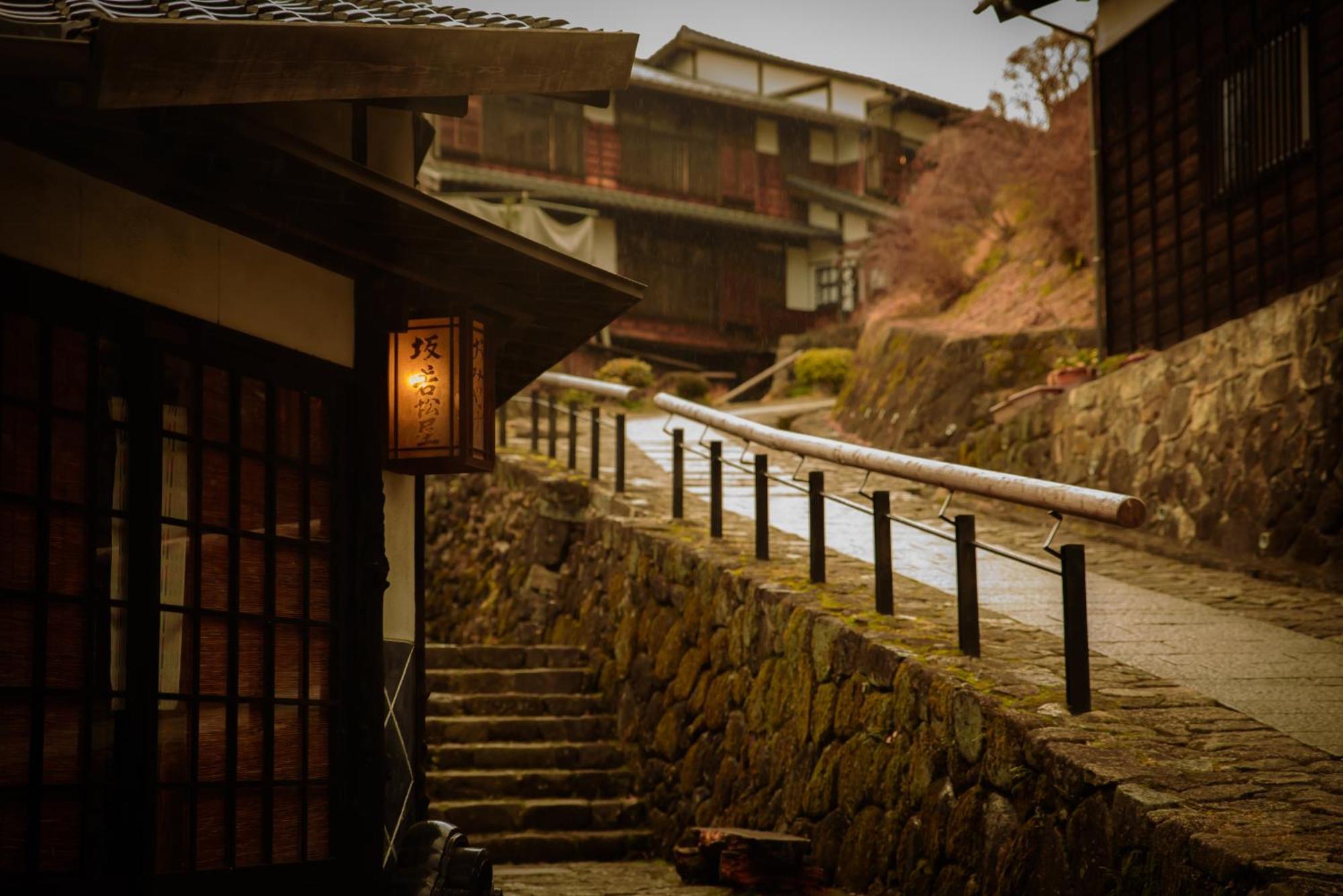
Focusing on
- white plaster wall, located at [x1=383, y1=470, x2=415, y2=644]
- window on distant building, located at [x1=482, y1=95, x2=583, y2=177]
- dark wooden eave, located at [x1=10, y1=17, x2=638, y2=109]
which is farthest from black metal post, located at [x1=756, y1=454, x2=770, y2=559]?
window on distant building, located at [x1=482, y1=95, x2=583, y2=177]

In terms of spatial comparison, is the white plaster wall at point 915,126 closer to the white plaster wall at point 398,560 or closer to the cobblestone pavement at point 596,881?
the cobblestone pavement at point 596,881

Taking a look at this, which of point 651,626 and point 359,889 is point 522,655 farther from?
point 359,889

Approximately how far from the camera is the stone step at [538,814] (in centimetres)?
1015

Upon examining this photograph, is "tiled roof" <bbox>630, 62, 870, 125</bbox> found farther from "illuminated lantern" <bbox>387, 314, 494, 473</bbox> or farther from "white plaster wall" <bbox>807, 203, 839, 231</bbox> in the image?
"illuminated lantern" <bbox>387, 314, 494, 473</bbox>

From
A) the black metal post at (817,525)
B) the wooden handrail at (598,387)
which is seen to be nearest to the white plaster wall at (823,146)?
the wooden handrail at (598,387)

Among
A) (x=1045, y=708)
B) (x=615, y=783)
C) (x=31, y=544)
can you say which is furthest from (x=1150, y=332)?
(x=31, y=544)

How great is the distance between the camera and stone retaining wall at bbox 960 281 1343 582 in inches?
428

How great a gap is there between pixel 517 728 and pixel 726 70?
2675 cm

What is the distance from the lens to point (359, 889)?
6262 millimetres

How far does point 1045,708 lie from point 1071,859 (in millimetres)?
982

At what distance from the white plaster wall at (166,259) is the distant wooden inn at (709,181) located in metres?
21.4

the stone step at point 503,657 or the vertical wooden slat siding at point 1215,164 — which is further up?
the vertical wooden slat siding at point 1215,164

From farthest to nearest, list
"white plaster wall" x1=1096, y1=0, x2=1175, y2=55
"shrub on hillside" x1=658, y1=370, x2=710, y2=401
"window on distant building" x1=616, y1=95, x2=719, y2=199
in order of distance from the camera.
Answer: "window on distant building" x1=616, y1=95, x2=719, y2=199 → "shrub on hillside" x1=658, y1=370, x2=710, y2=401 → "white plaster wall" x1=1096, y1=0, x2=1175, y2=55

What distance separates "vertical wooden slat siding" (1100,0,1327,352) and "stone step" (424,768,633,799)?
25.2 feet
